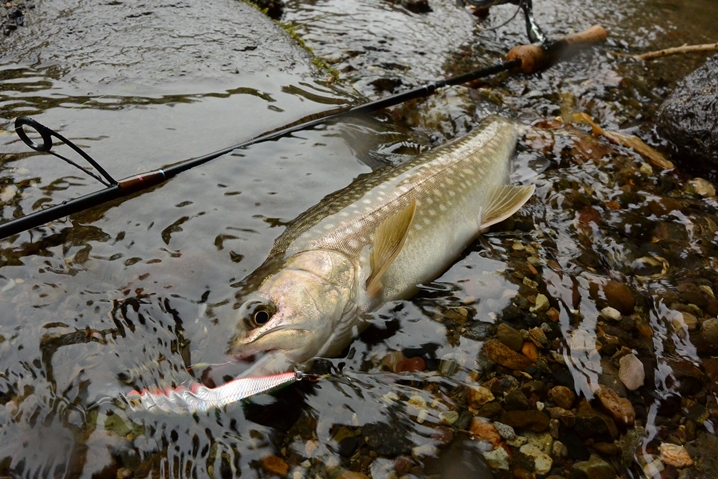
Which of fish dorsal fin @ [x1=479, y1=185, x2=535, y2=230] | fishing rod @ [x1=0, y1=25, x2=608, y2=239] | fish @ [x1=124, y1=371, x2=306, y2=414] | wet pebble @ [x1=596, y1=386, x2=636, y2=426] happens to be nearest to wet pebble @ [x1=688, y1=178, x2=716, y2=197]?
fish dorsal fin @ [x1=479, y1=185, x2=535, y2=230]

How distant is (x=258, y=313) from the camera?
257cm

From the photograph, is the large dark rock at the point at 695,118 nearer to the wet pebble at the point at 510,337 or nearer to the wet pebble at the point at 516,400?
the wet pebble at the point at 510,337

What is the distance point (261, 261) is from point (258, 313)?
70cm

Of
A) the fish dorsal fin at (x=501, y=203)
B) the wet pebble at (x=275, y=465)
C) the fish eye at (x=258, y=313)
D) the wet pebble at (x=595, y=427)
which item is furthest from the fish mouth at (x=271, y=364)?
the fish dorsal fin at (x=501, y=203)

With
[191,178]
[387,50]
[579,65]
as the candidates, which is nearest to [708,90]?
[579,65]

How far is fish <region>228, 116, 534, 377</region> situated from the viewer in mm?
2576

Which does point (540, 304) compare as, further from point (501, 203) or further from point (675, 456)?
point (675, 456)

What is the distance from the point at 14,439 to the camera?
218 cm

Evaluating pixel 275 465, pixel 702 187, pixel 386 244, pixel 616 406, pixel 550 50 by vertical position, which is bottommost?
pixel 275 465

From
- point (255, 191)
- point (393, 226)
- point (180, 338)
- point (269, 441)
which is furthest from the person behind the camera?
point (255, 191)

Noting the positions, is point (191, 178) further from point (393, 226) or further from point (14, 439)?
point (14, 439)

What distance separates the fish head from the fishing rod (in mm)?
1234

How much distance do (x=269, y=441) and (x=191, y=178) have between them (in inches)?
89.7

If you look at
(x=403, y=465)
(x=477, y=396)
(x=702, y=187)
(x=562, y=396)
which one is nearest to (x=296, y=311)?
(x=403, y=465)
